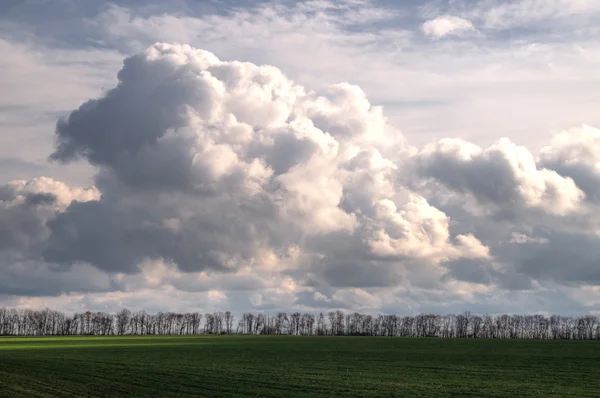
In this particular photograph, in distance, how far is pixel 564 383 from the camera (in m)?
55.0

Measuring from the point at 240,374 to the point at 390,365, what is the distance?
2052cm

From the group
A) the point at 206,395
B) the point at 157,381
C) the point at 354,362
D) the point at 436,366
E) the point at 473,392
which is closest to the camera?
the point at 206,395

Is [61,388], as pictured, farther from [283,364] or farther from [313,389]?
[283,364]

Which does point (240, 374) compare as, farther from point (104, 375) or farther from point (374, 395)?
point (374, 395)

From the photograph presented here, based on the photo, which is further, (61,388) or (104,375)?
(104,375)

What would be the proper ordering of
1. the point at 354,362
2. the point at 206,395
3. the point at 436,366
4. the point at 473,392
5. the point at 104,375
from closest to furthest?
the point at 206,395
the point at 473,392
the point at 104,375
the point at 436,366
the point at 354,362

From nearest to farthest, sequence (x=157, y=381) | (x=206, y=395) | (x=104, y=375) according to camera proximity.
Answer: (x=206, y=395)
(x=157, y=381)
(x=104, y=375)

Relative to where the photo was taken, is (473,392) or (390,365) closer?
(473,392)

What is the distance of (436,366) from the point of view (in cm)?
7250

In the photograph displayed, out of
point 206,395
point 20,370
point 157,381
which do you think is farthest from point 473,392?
point 20,370

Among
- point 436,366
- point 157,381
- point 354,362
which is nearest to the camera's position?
point 157,381

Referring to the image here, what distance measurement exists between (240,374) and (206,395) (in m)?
15.6

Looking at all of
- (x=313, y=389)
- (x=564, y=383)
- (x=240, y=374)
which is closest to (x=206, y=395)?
(x=313, y=389)

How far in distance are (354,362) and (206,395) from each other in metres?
36.3
